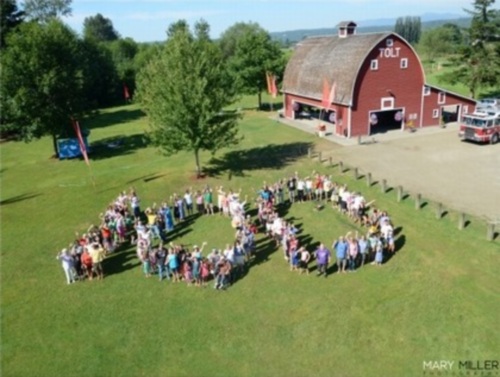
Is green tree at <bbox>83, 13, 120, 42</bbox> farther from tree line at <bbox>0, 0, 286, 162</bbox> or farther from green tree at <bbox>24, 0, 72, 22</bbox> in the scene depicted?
tree line at <bbox>0, 0, 286, 162</bbox>

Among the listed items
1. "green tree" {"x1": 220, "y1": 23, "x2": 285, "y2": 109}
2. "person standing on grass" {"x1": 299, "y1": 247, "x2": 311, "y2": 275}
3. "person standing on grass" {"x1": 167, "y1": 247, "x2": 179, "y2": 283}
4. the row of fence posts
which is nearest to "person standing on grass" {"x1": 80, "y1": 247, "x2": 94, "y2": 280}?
"person standing on grass" {"x1": 167, "y1": 247, "x2": 179, "y2": 283}

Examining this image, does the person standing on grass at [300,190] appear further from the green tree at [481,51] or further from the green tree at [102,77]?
the green tree at [102,77]

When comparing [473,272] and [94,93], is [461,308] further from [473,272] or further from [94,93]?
[94,93]

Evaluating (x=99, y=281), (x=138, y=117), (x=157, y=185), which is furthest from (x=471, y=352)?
(x=138, y=117)

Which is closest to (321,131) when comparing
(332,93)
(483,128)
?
(332,93)

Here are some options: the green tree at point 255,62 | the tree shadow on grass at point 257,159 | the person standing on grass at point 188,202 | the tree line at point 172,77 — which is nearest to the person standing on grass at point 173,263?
the person standing on grass at point 188,202
